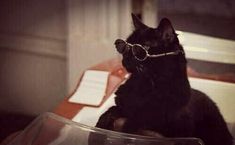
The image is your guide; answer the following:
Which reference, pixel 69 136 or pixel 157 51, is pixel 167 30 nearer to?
pixel 157 51

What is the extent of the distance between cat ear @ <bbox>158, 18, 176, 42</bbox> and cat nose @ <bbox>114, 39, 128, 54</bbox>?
0.19 feet

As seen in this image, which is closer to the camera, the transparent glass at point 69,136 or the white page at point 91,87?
the transparent glass at point 69,136

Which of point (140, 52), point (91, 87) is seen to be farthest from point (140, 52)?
point (91, 87)

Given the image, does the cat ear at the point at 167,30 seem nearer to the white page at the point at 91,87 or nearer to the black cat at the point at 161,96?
the black cat at the point at 161,96

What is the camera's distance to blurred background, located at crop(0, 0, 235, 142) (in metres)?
0.78

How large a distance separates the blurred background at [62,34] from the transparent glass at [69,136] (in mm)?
79

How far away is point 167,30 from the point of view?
0.74 m

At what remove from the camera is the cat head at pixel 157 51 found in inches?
28.7

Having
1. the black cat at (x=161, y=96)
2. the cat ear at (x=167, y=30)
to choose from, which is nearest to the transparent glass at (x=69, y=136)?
the black cat at (x=161, y=96)

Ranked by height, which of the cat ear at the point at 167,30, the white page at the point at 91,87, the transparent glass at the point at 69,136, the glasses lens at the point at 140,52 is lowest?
the transparent glass at the point at 69,136

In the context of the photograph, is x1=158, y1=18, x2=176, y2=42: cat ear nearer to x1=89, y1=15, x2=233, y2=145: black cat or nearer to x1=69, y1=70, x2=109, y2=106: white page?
x1=89, y1=15, x2=233, y2=145: black cat

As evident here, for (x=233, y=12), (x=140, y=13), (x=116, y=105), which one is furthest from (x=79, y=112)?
(x=233, y=12)

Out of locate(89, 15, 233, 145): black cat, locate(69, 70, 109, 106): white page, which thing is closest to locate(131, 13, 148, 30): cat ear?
locate(89, 15, 233, 145): black cat

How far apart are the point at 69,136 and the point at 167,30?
0.72ft
